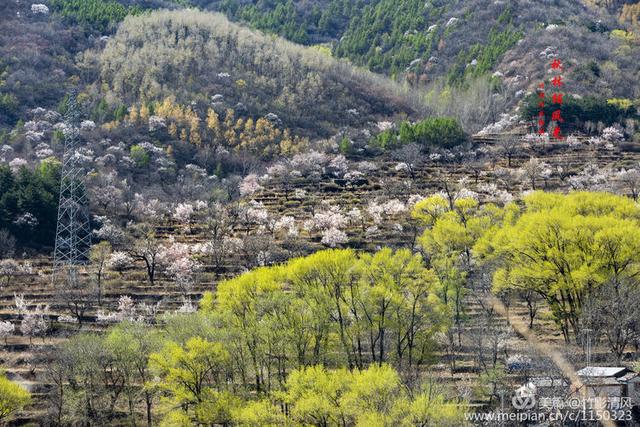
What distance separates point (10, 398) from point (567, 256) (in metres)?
28.5

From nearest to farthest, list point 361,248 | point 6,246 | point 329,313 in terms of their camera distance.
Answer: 1. point 329,313
2. point 361,248
3. point 6,246

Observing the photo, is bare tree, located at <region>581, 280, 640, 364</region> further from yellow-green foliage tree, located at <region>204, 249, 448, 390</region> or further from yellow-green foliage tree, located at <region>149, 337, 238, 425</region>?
yellow-green foliage tree, located at <region>149, 337, 238, 425</region>

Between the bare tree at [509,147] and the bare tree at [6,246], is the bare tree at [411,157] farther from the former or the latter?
the bare tree at [6,246]

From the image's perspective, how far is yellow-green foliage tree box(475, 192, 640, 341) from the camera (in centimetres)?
4353

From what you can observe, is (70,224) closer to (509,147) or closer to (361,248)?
(361,248)

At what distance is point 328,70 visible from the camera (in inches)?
4685

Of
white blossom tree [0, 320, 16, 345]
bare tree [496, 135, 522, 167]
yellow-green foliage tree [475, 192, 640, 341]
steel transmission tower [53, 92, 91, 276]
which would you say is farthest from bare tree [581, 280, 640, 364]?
bare tree [496, 135, 522, 167]

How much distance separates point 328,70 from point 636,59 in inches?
1655

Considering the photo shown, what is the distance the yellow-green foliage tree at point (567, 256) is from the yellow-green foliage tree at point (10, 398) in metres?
25.3

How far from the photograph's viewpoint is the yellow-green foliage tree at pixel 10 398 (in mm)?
39719

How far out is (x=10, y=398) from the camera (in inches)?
1569

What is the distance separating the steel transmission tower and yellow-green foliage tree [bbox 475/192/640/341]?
98.6 feet

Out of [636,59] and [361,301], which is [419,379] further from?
[636,59]

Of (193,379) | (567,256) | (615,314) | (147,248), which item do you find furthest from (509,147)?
(193,379)
